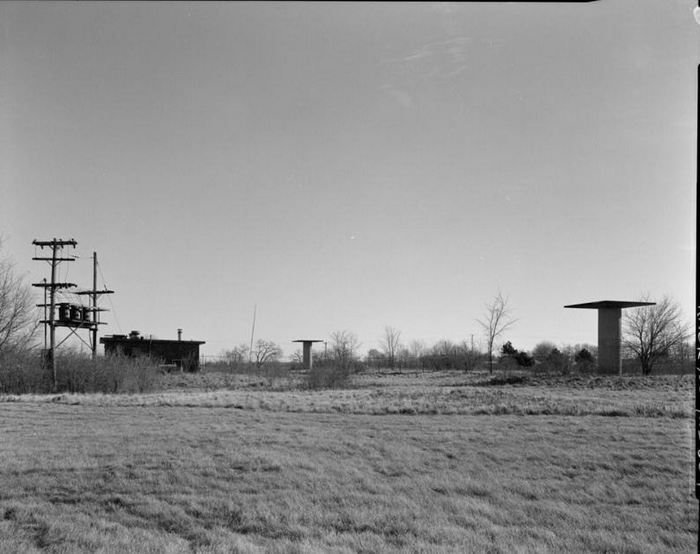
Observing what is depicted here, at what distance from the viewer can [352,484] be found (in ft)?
26.8

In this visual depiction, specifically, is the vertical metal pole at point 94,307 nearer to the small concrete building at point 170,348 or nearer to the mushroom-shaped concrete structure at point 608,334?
the small concrete building at point 170,348

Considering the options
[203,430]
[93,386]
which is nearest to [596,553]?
[203,430]

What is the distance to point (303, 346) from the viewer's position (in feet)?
185

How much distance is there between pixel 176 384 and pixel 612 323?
23.1m

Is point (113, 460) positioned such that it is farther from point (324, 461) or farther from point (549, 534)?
point (549, 534)

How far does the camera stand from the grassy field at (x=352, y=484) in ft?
19.8

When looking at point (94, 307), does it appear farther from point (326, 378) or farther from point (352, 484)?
point (352, 484)

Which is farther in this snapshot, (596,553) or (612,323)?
(612,323)

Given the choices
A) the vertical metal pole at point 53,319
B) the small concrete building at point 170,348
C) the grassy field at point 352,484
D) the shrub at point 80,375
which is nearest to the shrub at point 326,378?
the shrub at point 80,375

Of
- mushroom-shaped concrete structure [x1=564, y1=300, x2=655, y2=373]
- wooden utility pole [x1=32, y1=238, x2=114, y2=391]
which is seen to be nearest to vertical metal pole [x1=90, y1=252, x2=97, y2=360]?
wooden utility pole [x1=32, y1=238, x2=114, y2=391]

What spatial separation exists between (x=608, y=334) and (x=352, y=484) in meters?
23.1

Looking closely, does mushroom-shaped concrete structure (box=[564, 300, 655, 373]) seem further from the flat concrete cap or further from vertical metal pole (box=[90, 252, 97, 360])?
vertical metal pole (box=[90, 252, 97, 360])

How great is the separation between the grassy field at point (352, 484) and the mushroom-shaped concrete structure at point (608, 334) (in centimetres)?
1301

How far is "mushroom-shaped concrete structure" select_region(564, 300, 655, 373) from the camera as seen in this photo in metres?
27.5
